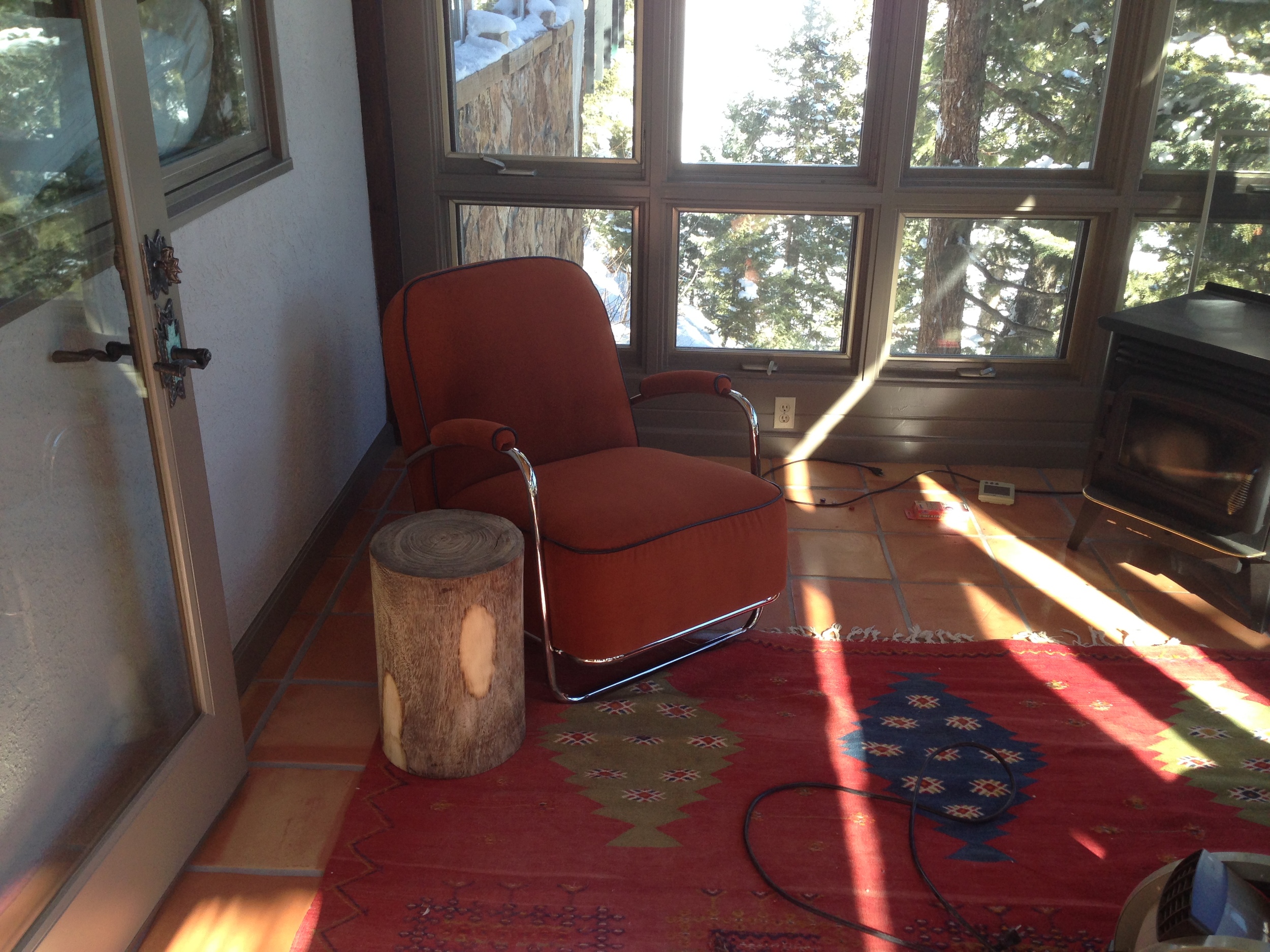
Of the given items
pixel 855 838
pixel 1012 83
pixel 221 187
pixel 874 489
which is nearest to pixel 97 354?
pixel 221 187

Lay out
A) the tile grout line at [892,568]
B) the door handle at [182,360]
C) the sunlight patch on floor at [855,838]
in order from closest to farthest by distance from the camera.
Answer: the door handle at [182,360] → the sunlight patch on floor at [855,838] → the tile grout line at [892,568]

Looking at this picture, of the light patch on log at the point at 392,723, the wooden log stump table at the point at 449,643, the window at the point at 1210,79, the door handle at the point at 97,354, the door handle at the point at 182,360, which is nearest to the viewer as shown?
the door handle at the point at 97,354

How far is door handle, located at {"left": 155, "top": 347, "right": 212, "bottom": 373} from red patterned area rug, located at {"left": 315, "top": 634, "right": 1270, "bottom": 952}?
2.88 ft

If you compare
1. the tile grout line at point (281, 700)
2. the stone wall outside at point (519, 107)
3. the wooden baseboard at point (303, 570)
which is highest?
the stone wall outside at point (519, 107)

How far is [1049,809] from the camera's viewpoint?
6.85 ft

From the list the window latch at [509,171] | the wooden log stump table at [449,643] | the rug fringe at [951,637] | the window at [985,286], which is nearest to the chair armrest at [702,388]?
the rug fringe at [951,637]

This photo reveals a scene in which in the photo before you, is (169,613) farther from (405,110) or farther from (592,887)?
(405,110)

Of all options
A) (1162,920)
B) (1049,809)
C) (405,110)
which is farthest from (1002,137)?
(1162,920)

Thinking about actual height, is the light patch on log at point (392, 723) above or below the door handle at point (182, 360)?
below

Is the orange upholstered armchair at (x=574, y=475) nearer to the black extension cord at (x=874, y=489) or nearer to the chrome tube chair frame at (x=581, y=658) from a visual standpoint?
the chrome tube chair frame at (x=581, y=658)

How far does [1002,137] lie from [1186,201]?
0.60 meters

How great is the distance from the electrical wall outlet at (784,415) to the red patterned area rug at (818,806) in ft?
3.87

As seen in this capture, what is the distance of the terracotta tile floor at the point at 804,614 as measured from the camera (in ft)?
6.15

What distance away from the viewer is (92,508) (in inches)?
64.7
